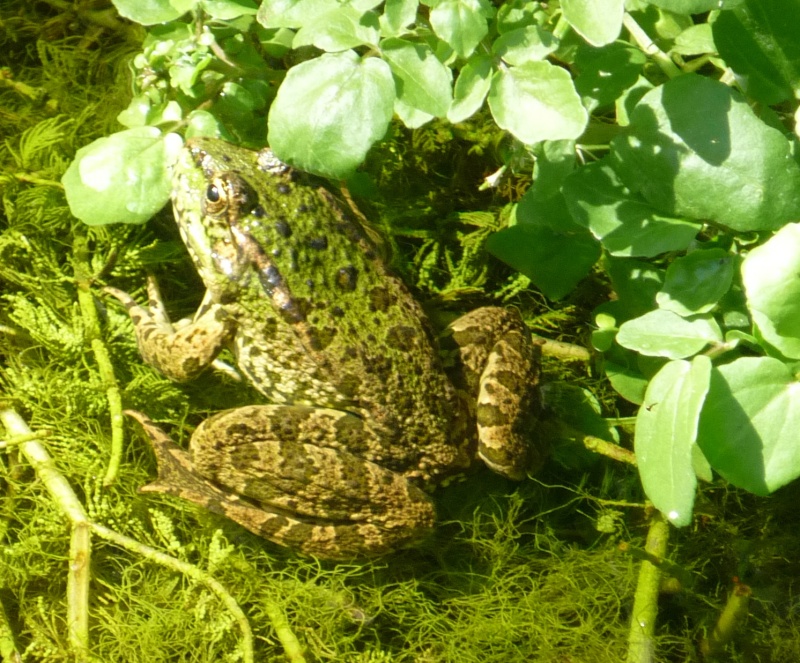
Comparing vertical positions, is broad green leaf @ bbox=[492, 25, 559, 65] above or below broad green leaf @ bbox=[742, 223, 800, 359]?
above

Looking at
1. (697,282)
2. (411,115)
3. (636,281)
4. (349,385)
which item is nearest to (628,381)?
(636,281)

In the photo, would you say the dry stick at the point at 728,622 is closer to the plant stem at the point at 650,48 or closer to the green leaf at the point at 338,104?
the plant stem at the point at 650,48

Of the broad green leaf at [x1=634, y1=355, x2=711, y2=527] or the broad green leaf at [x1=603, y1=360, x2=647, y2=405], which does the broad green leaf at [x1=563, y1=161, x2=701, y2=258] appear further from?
the broad green leaf at [x1=603, y1=360, x2=647, y2=405]

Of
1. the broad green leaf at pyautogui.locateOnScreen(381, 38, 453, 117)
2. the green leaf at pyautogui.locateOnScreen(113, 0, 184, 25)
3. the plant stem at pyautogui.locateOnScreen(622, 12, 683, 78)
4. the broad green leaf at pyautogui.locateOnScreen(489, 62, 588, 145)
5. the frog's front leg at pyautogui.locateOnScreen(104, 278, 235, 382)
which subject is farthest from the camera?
the frog's front leg at pyautogui.locateOnScreen(104, 278, 235, 382)

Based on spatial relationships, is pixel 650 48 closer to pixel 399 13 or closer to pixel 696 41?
pixel 696 41

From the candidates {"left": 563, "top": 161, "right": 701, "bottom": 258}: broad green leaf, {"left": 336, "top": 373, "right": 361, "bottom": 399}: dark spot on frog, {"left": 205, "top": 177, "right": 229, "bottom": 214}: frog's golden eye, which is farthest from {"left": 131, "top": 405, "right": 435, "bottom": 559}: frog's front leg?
{"left": 563, "top": 161, "right": 701, "bottom": 258}: broad green leaf

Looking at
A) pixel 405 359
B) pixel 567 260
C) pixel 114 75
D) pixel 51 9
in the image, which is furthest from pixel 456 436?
pixel 51 9
